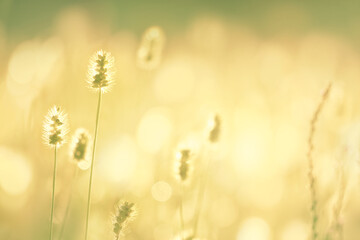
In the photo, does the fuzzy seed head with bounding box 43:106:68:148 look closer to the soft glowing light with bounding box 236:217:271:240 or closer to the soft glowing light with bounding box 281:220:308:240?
the soft glowing light with bounding box 236:217:271:240

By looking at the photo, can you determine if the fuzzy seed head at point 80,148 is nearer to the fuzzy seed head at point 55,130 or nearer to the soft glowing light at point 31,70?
the fuzzy seed head at point 55,130

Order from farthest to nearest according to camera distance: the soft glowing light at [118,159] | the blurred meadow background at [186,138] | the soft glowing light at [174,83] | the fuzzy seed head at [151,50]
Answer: the soft glowing light at [174,83], the soft glowing light at [118,159], the blurred meadow background at [186,138], the fuzzy seed head at [151,50]

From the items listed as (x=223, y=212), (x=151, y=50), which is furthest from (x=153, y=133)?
(x=151, y=50)

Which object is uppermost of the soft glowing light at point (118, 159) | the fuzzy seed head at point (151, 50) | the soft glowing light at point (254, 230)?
the fuzzy seed head at point (151, 50)

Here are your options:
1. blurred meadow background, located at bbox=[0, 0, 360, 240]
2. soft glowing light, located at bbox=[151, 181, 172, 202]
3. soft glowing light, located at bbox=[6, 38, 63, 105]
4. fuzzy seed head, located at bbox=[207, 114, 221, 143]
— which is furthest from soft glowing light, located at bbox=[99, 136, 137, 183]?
fuzzy seed head, located at bbox=[207, 114, 221, 143]

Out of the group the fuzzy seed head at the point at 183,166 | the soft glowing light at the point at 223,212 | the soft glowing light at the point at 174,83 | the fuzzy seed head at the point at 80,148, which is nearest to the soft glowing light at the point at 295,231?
the soft glowing light at the point at 223,212

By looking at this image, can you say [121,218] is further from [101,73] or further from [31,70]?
[31,70]

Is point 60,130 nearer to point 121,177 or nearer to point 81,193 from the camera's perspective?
point 121,177
